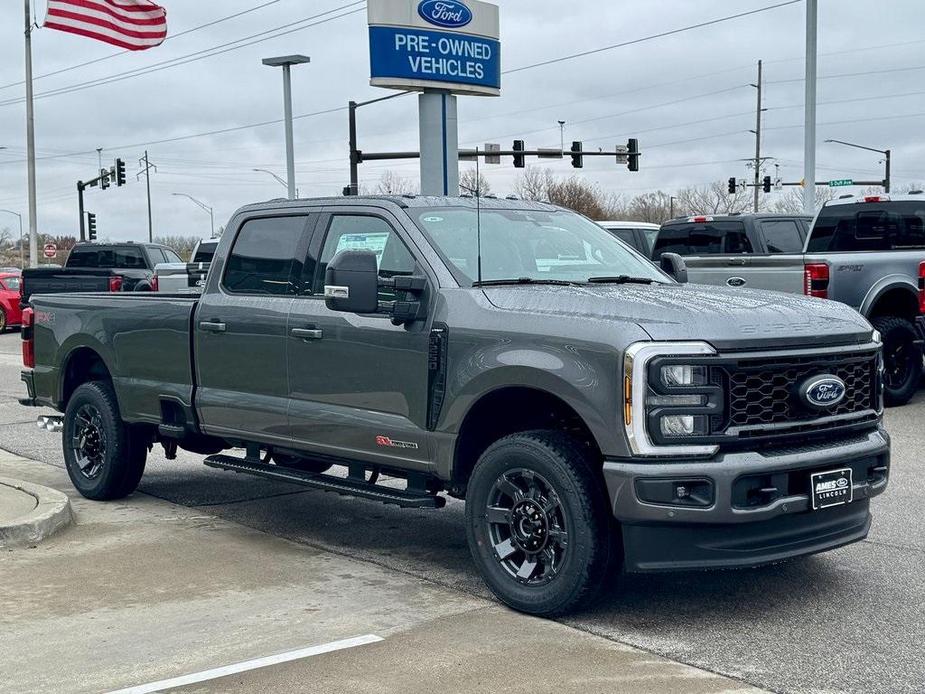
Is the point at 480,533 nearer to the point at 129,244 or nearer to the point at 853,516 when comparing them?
the point at 853,516

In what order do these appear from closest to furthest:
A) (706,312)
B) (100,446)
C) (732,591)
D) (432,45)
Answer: (706,312), (732,591), (100,446), (432,45)

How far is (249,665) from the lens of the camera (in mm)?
5000

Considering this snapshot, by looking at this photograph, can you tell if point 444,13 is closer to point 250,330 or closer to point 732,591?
point 250,330

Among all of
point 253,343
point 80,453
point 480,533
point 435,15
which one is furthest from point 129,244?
point 480,533

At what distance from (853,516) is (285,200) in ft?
12.7

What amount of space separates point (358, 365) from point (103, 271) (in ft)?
60.9

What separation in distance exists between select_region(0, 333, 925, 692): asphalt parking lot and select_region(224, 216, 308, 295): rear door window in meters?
1.56

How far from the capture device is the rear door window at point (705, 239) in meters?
16.3

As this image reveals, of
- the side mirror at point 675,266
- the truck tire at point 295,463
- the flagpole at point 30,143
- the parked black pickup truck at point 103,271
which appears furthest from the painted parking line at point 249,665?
the flagpole at point 30,143

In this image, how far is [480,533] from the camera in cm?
588

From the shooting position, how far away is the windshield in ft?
21.2

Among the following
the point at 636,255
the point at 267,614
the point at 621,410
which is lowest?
the point at 267,614

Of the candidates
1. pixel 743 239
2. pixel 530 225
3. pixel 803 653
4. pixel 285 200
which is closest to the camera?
pixel 803 653

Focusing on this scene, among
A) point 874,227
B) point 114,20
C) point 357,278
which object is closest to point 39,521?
point 357,278
